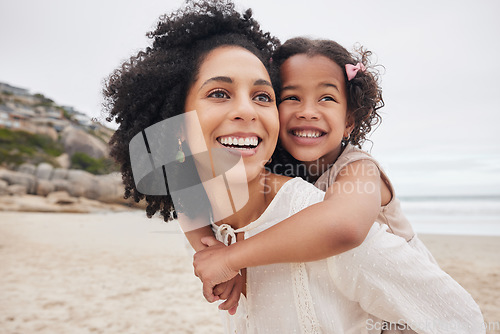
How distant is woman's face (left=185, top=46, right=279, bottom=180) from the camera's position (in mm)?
1651

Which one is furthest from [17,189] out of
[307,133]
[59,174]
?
[307,133]

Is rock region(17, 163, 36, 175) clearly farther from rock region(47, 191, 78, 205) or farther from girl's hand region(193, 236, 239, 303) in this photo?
girl's hand region(193, 236, 239, 303)

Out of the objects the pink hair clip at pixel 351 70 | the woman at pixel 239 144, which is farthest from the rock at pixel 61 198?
the pink hair clip at pixel 351 70

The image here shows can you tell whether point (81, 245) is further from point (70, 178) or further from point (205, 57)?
point (70, 178)

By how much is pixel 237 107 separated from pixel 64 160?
32.6m

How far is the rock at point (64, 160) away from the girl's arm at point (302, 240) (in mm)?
31181

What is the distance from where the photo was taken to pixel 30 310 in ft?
19.4

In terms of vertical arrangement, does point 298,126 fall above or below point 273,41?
below

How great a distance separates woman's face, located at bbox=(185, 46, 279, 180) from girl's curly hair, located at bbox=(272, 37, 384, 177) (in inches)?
22.4

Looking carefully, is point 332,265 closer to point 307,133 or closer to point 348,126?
point 307,133

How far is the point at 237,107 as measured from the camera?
1649 millimetres

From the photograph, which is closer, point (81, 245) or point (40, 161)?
point (81, 245)

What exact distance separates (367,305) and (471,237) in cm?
1289

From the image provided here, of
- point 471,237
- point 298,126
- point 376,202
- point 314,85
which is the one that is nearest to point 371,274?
point 376,202
